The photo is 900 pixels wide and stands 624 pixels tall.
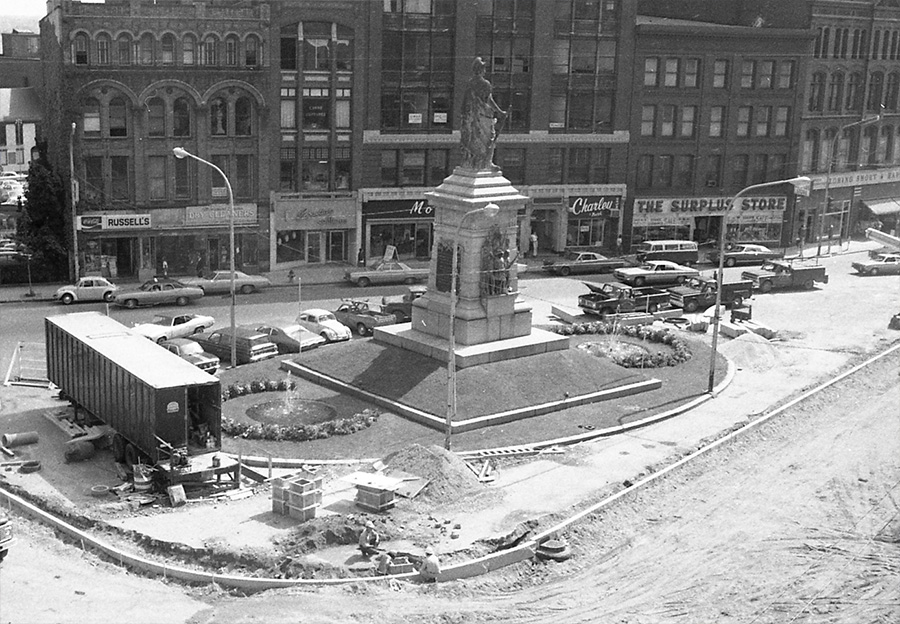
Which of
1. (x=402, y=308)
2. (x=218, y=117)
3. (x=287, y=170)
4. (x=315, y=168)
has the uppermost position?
(x=218, y=117)

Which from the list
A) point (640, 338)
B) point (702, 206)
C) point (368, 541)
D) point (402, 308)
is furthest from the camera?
point (702, 206)

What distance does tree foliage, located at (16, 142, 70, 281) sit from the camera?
202 feet

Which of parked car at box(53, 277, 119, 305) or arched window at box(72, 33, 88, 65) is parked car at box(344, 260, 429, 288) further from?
arched window at box(72, 33, 88, 65)

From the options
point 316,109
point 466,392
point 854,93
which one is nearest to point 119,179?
point 316,109

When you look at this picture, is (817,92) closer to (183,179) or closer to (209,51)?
(209,51)

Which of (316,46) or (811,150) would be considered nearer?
(316,46)

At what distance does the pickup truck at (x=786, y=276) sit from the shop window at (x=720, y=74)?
15195 mm

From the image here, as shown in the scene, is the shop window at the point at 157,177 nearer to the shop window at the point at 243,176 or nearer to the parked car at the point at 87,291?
the shop window at the point at 243,176

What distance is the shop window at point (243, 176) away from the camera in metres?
64.5

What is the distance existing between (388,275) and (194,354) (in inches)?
768

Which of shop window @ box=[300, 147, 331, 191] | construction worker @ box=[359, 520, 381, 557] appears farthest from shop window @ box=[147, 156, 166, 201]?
construction worker @ box=[359, 520, 381, 557]

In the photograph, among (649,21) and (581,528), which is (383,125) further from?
(581,528)

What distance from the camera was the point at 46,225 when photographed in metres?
62.0

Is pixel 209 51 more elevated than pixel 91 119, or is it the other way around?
pixel 209 51
